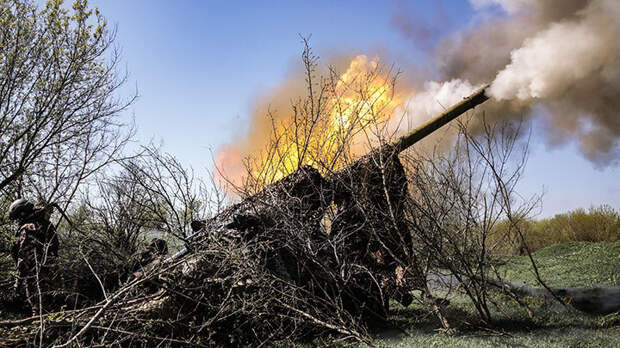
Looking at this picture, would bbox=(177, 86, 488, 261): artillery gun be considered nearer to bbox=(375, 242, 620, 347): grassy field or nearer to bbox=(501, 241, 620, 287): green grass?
bbox=(375, 242, 620, 347): grassy field

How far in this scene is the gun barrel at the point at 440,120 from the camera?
22.1ft

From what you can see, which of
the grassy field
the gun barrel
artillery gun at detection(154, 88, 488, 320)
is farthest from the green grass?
the gun barrel

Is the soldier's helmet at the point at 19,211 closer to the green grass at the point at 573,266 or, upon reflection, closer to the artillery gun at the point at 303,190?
the artillery gun at the point at 303,190

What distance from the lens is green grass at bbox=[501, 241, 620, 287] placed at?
7.45 meters

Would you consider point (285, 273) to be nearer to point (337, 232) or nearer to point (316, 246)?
point (316, 246)

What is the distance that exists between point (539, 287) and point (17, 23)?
39.4 feet

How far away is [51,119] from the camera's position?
9.95 metres

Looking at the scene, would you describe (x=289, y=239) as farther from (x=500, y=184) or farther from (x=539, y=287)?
(x=539, y=287)

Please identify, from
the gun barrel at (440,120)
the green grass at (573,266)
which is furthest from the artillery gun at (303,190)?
the green grass at (573,266)

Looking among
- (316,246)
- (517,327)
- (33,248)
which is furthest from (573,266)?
(33,248)

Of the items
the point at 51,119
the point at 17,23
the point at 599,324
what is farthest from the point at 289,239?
the point at 17,23

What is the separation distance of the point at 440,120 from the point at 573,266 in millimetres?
4696

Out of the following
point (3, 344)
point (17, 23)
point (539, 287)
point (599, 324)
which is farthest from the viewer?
point (17, 23)

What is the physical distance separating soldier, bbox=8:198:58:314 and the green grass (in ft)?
22.3
